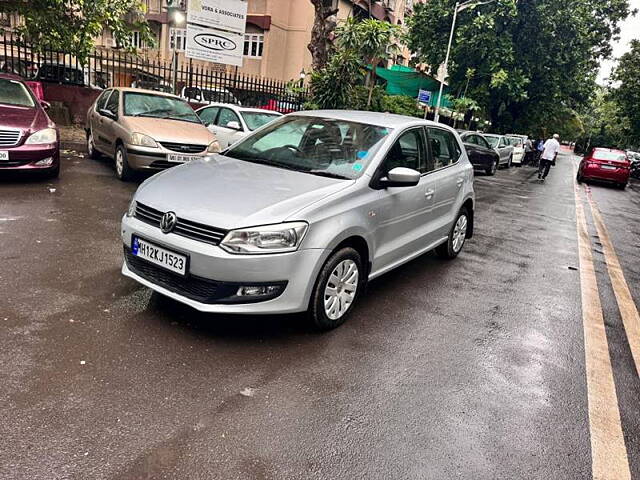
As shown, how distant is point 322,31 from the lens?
47.0ft

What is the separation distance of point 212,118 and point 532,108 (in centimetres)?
2373

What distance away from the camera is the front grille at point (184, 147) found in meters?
8.22

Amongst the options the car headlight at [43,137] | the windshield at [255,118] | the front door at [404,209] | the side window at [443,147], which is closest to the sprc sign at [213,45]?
the windshield at [255,118]

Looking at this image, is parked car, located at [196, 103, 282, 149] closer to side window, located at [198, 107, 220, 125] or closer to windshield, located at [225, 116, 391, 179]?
side window, located at [198, 107, 220, 125]

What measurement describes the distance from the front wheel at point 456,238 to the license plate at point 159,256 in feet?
11.6

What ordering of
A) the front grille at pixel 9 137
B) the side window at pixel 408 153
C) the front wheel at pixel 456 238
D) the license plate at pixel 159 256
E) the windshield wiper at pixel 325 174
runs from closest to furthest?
the license plate at pixel 159 256 → the windshield wiper at pixel 325 174 → the side window at pixel 408 153 → the front wheel at pixel 456 238 → the front grille at pixel 9 137

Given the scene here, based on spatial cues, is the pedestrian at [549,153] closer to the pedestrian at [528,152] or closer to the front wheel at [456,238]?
the pedestrian at [528,152]

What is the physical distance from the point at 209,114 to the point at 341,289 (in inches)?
342

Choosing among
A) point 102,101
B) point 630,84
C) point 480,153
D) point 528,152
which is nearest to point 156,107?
point 102,101

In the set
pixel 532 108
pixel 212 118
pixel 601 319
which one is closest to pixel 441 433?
pixel 601 319

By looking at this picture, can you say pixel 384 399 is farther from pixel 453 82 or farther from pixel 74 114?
pixel 453 82

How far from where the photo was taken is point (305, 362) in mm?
3396

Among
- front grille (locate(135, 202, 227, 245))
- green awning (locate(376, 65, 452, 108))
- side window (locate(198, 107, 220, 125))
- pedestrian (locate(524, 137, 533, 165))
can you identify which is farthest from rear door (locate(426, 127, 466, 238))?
pedestrian (locate(524, 137, 533, 165))

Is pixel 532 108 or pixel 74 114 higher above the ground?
pixel 532 108
